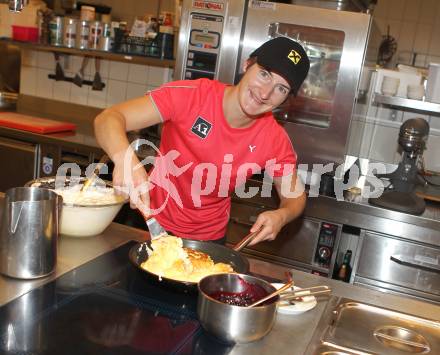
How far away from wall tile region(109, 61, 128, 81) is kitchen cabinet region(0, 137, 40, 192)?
89 cm

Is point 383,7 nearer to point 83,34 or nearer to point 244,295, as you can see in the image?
point 83,34

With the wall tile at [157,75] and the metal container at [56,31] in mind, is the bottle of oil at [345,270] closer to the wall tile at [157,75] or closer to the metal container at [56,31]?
the wall tile at [157,75]

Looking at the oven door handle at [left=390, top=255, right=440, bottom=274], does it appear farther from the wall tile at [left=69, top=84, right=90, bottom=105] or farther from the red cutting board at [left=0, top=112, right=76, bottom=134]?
the wall tile at [left=69, top=84, right=90, bottom=105]

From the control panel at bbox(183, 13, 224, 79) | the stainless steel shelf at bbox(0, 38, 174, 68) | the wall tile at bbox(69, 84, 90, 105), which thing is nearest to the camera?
the control panel at bbox(183, 13, 224, 79)

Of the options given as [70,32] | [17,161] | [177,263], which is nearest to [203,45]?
[70,32]

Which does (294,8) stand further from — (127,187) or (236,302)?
(236,302)

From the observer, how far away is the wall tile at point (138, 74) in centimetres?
362

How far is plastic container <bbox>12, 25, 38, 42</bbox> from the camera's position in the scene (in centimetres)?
362

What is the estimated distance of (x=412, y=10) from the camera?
317 cm

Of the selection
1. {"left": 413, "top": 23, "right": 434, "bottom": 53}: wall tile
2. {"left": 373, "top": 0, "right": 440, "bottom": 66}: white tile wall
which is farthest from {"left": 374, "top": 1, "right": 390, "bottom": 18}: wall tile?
{"left": 413, "top": 23, "right": 434, "bottom": 53}: wall tile

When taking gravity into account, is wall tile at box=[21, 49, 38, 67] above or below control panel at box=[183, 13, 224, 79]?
below

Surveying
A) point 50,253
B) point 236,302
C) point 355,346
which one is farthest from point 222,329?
point 50,253

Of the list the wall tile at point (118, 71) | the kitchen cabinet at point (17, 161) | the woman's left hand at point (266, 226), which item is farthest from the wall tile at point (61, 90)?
the woman's left hand at point (266, 226)

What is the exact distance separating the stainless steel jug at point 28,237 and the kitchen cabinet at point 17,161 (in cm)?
204
